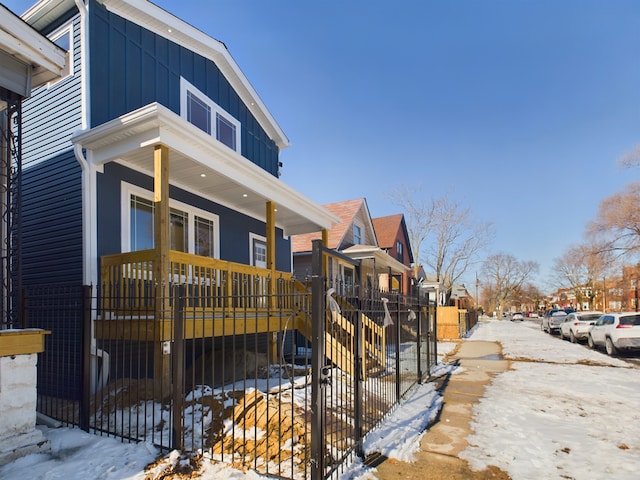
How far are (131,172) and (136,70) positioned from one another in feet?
7.82

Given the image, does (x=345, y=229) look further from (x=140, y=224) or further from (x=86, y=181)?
(x=86, y=181)

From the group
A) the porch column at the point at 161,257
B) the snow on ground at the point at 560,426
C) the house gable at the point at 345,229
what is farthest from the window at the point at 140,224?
the house gable at the point at 345,229

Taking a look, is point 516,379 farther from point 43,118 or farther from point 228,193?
point 43,118

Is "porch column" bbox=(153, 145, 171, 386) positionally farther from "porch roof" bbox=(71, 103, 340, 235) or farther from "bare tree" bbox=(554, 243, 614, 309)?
"bare tree" bbox=(554, 243, 614, 309)

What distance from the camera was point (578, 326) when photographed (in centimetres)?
1891

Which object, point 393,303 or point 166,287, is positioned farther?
point 393,303

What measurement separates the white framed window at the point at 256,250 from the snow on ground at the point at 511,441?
6.34 m

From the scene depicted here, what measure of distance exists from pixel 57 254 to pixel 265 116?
7699 millimetres

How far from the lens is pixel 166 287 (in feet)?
19.7

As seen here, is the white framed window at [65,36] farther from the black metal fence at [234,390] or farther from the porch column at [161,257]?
the black metal fence at [234,390]

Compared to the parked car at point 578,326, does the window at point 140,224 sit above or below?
above

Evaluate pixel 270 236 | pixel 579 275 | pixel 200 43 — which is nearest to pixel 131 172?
pixel 270 236

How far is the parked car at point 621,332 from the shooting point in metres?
13.3

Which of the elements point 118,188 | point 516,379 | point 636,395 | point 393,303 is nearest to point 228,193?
point 118,188
